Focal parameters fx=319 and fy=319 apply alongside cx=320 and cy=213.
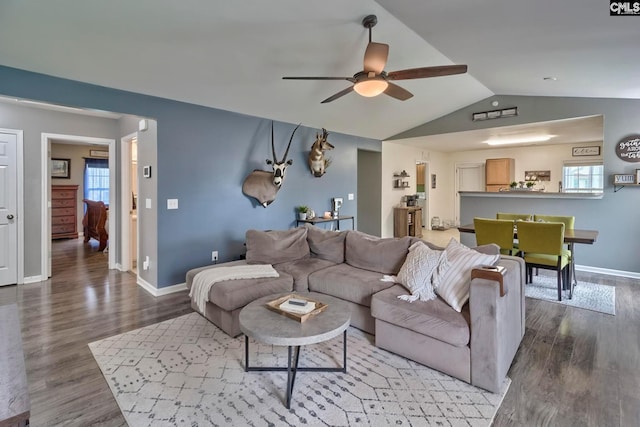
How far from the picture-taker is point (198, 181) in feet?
14.3

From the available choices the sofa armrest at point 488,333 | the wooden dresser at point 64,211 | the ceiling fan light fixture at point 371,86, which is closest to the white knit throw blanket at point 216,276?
Answer: the sofa armrest at point 488,333

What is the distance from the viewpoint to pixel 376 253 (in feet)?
11.0

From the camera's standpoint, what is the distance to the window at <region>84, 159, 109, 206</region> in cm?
855

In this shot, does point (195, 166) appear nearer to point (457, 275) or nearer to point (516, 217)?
point (457, 275)

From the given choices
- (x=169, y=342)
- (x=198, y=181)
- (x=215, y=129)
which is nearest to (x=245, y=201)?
(x=198, y=181)

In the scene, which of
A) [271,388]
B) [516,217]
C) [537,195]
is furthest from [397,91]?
[537,195]

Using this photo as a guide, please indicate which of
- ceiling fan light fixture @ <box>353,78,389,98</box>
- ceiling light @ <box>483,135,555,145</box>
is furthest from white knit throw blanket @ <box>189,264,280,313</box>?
ceiling light @ <box>483,135,555,145</box>

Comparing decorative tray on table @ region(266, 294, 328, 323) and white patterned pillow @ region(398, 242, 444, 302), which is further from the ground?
white patterned pillow @ region(398, 242, 444, 302)

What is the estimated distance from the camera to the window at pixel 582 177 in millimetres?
8003

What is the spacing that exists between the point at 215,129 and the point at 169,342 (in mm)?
2891

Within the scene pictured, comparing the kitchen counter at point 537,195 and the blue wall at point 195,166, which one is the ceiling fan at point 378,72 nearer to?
the blue wall at point 195,166

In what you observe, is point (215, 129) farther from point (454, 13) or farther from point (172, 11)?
point (454, 13)

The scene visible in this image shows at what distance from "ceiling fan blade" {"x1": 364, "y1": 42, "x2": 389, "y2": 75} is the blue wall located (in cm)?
253

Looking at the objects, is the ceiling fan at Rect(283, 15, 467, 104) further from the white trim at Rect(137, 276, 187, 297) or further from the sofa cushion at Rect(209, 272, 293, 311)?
the white trim at Rect(137, 276, 187, 297)
